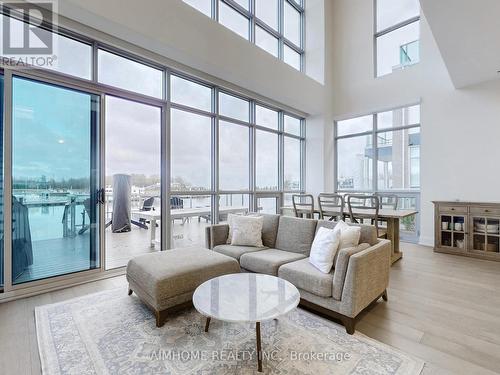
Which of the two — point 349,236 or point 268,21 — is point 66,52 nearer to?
point 349,236

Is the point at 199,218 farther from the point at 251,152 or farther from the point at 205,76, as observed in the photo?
the point at 205,76

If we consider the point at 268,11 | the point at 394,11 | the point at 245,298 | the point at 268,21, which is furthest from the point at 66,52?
the point at 394,11

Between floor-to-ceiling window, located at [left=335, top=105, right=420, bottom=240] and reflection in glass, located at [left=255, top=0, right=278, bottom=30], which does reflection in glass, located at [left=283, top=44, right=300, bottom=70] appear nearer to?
reflection in glass, located at [left=255, top=0, right=278, bottom=30]

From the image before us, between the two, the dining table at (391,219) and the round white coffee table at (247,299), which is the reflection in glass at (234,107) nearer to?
the dining table at (391,219)

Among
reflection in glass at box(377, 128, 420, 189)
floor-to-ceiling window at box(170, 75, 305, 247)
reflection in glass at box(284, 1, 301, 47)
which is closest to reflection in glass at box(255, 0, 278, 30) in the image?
reflection in glass at box(284, 1, 301, 47)

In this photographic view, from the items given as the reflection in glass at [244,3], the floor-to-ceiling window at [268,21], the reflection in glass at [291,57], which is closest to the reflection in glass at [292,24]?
the floor-to-ceiling window at [268,21]

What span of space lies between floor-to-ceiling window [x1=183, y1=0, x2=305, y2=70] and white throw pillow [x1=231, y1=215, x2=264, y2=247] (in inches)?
144

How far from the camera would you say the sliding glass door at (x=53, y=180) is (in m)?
2.90

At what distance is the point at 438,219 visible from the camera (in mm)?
4527

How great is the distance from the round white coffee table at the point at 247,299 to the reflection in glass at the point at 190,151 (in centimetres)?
258

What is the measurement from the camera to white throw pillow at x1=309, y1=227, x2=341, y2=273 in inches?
92.0

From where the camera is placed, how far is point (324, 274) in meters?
2.27

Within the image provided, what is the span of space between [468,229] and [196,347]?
15.5 ft

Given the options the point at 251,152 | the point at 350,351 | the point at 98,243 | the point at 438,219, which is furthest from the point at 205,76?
the point at 438,219
